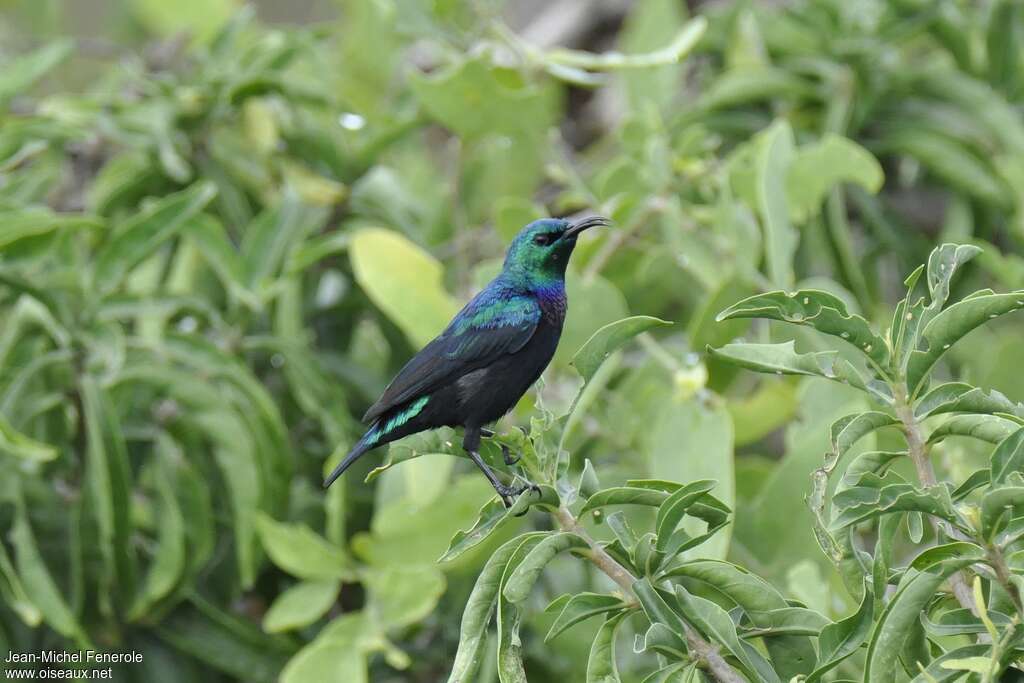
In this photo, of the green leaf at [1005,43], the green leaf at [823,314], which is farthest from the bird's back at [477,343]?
the green leaf at [1005,43]

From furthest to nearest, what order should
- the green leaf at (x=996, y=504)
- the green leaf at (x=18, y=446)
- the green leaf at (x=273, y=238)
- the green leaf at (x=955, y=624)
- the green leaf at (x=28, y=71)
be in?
the green leaf at (x=28, y=71) < the green leaf at (x=273, y=238) < the green leaf at (x=18, y=446) < the green leaf at (x=955, y=624) < the green leaf at (x=996, y=504)

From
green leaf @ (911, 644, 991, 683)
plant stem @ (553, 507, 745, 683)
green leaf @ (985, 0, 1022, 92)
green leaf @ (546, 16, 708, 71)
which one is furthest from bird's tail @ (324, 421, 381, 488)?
green leaf @ (985, 0, 1022, 92)

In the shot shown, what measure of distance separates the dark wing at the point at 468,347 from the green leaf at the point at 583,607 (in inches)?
24.2

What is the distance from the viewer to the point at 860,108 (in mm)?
3686

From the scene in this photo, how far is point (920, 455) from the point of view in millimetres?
1576

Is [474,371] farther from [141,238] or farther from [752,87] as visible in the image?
[752,87]

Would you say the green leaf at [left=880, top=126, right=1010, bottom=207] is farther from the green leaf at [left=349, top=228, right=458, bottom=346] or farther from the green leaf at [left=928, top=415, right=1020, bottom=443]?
the green leaf at [left=928, top=415, right=1020, bottom=443]

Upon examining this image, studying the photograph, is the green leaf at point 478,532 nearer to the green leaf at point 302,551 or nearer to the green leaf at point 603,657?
the green leaf at point 603,657

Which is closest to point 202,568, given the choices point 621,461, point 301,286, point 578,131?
point 301,286

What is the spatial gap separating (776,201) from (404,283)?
0.89m

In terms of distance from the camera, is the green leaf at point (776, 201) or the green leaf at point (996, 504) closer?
the green leaf at point (996, 504)

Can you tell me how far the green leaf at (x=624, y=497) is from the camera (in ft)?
5.30

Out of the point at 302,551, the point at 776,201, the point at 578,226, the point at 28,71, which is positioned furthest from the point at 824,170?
the point at 28,71

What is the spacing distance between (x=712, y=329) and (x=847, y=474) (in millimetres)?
1376
